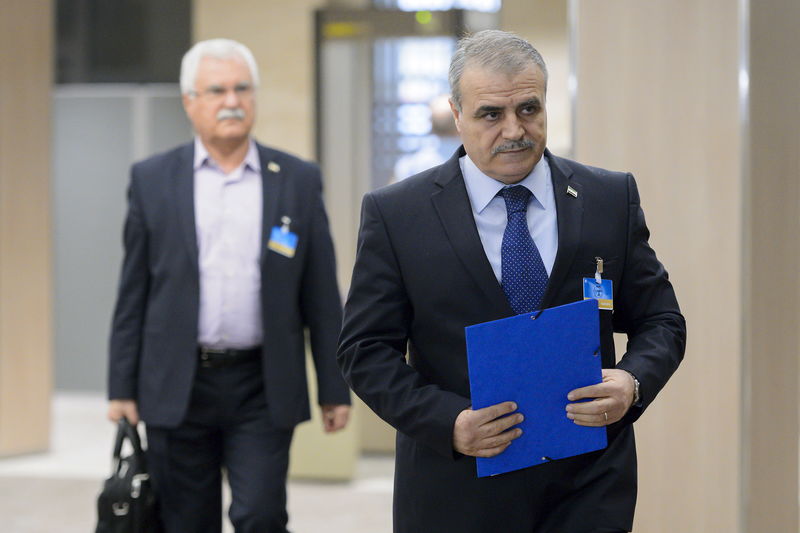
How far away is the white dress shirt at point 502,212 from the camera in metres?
2.35

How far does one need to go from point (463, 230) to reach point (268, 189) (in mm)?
1484

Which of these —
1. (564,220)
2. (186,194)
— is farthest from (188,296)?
(564,220)

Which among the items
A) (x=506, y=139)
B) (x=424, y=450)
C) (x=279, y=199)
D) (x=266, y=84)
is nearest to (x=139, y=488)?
(x=279, y=199)

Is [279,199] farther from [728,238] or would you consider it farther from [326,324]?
[728,238]

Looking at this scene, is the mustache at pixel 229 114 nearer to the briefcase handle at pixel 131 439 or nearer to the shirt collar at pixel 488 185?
the briefcase handle at pixel 131 439

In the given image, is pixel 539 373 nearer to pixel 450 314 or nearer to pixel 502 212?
pixel 450 314

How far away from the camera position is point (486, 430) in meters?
2.16

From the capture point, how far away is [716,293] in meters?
4.25

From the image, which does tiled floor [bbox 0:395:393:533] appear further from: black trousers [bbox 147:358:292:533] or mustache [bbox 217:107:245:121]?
mustache [bbox 217:107:245:121]

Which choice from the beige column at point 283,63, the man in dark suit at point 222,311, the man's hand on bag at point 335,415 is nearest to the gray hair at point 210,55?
the man in dark suit at point 222,311

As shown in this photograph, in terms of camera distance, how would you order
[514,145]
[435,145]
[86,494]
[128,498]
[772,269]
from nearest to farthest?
1. [514,145]
2. [128,498]
3. [772,269]
4. [86,494]
5. [435,145]

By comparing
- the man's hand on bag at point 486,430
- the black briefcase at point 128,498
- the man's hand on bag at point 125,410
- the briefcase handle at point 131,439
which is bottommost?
the black briefcase at point 128,498

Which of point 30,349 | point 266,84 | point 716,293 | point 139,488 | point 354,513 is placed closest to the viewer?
point 139,488

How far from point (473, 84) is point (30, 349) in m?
5.72
